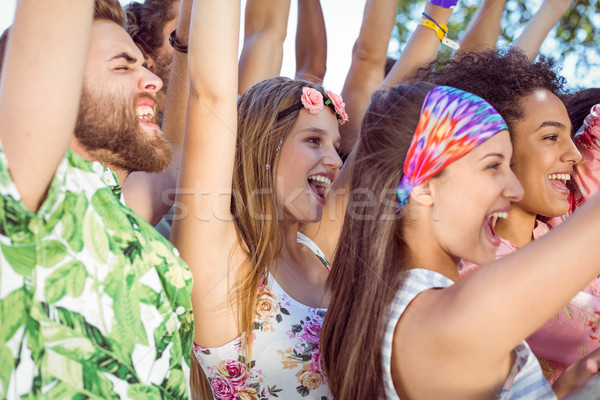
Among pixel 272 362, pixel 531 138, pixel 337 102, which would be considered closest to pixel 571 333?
pixel 531 138

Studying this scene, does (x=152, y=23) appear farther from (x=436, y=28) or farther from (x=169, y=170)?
(x=436, y=28)

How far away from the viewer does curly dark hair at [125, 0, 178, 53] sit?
Result: 126 inches

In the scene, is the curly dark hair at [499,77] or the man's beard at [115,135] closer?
the man's beard at [115,135]

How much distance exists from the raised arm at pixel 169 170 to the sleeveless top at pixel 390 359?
3.64 ft

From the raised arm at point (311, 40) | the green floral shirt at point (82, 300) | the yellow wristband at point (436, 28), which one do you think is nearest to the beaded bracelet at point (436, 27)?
the yellow wristband at point (436, 28)

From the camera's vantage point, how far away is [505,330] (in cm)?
119

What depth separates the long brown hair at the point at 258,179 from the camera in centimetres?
185

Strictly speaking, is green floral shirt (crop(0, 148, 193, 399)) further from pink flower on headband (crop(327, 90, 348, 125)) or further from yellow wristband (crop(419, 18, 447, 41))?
→ yellow wristband (crop(419, 18, 447, 41))

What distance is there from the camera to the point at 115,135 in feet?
5.80

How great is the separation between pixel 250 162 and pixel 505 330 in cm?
124

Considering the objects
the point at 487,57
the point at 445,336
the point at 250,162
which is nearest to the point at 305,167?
the point at 250,162

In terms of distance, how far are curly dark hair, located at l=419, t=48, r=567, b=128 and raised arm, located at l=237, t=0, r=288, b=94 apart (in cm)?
100

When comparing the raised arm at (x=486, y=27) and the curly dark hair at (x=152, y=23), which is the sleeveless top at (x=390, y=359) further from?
the curly dark hair at (x=152, y=23)

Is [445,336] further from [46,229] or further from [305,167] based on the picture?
[305,167]
